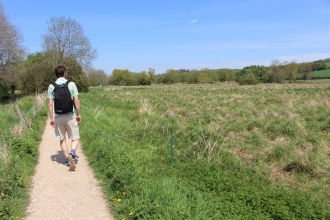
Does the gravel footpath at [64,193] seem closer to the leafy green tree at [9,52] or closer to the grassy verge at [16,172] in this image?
the grassy verge at [16,172]

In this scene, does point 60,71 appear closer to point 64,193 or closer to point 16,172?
point 16,172

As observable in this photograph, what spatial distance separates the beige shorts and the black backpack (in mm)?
177

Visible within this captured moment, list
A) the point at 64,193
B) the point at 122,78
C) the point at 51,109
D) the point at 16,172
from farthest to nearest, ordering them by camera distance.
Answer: the point at 122,78 < the point at 51,109 < the point at 16,172 < the point at 64,193

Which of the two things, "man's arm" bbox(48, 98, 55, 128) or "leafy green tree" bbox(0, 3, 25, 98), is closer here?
"man's arm" bbox(48, 98, 55, 128)

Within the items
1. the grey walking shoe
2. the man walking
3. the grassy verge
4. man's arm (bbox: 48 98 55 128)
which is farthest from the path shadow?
man's arm (bbox: 48 98 55 128)

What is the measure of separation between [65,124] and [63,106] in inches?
20.2

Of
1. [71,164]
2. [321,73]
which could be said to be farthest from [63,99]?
[321,73]

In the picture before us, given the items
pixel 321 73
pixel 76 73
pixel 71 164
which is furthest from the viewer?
pixel 321 73

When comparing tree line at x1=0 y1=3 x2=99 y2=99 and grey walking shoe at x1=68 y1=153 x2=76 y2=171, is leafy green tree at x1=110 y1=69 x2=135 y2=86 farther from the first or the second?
grey walking shoe at x1=68 y1=153 x2=76 y2=171

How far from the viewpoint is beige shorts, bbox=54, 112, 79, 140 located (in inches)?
224

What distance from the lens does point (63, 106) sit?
5.44 meters

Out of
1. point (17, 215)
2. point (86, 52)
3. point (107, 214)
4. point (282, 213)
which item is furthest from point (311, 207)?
point (86, 52)

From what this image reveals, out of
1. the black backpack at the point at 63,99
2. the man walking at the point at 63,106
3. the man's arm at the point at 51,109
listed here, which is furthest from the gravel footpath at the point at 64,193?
the black backpack at the point at 63,99

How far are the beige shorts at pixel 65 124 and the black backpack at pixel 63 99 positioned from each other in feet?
0.58
